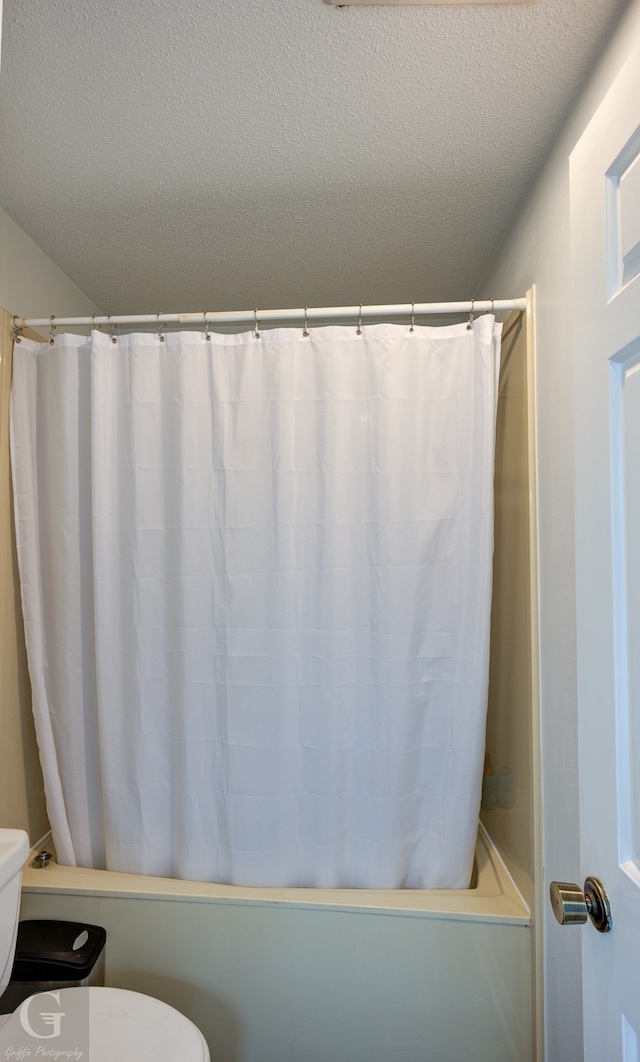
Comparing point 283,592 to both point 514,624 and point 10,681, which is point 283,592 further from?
point 10,681

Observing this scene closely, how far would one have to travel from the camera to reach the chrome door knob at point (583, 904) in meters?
0.73

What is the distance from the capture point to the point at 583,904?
747mm

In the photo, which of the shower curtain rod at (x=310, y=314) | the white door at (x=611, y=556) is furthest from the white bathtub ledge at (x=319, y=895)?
the shower curtain rod at (x=310, y=314)

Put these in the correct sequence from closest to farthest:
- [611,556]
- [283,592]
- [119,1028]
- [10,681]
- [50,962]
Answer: [611,556] → [119,1028] → [50,962] → [283,592] → [10,681]

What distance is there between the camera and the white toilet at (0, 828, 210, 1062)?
3.52ft

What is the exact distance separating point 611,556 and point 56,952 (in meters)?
1.60

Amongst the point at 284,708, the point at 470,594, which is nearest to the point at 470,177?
the point at 470,594

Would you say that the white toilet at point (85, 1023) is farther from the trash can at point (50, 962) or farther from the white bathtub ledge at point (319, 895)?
the white bathtub ledge at point (319, 895)

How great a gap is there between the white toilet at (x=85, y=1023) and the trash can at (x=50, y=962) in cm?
20

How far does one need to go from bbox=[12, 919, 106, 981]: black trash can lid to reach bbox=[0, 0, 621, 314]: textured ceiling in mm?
1944

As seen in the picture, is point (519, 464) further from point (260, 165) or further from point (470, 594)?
point (260, 165)

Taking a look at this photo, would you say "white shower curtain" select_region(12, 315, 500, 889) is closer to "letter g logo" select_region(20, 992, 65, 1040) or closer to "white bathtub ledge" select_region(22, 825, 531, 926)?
"white bathtub ledge" select_region(22, 825, 531, 926)

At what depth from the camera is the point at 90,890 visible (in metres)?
1.50

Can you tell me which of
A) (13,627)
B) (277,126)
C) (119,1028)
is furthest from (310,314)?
(119,1028)
